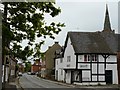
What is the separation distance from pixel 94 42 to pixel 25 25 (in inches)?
1501

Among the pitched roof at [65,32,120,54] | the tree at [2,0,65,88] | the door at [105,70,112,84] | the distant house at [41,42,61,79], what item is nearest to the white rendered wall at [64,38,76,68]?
the pitched roof at [65,32,120,54]

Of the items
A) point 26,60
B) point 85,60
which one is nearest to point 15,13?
point 26,60

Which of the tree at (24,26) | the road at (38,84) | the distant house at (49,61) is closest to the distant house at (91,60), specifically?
the road at (38,84)

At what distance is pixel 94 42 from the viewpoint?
Result: 51125mm

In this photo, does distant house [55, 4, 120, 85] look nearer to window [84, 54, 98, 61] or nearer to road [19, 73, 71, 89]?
window [84, 54, 98, 61]

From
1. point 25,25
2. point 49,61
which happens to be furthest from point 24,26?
point 49,61

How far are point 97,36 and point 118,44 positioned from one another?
12.3 ft

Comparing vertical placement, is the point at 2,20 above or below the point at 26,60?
above

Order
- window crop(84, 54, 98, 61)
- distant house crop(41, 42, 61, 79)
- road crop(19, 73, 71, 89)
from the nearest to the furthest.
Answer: road crop(19, 73, 71, 89), window crop(84, 54, 98, 61), distant house crop(41, 42, 61, 79)

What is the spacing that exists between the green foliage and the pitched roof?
34.5m

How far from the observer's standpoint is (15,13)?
13312mm

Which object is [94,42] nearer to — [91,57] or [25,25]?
[91,57]

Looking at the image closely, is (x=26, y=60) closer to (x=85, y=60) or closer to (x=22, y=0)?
(x=22, y=0)

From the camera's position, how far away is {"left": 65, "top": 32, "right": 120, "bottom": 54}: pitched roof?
49.2 meters
